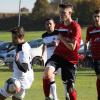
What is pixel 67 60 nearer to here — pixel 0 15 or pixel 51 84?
pixel 51 84

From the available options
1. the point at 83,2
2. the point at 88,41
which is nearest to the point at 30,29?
the point at 83,2

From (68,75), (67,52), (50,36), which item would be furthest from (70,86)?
(50,36)

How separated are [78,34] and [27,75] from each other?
1.33 meters

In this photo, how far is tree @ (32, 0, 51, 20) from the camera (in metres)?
75.8

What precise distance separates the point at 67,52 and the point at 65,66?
0.31 metres

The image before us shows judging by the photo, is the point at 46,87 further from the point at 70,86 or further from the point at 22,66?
the point at 22,66

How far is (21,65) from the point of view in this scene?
398 inches

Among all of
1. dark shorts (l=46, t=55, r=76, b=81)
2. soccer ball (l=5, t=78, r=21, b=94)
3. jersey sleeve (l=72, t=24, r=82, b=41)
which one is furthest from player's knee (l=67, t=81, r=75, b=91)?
soccer ball (l=5, t=78, r=21, b=94)

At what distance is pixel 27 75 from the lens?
1022 centimetres

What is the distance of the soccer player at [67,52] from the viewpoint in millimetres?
10555

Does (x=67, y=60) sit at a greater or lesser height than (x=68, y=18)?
lesser

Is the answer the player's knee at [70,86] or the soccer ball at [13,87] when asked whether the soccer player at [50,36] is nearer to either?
the player's knee at [70,86]

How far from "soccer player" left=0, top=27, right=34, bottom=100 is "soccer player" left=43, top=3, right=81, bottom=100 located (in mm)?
532

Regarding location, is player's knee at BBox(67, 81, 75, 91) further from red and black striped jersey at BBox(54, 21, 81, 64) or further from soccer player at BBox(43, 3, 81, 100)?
red and black striped jersey at BBox(54, 21, 81, 64)
